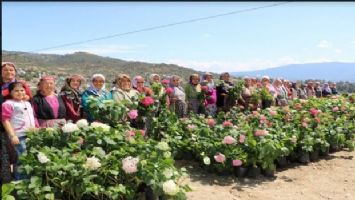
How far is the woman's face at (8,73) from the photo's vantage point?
442 cm

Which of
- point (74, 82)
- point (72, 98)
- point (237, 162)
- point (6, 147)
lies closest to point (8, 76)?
point (6, 147)

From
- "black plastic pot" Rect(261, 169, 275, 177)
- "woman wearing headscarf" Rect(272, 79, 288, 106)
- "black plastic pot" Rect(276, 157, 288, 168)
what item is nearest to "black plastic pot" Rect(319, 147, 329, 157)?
"black plastic pot" Rect(276, 157, 288, 168)

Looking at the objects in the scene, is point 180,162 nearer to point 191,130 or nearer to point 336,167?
point 191,130

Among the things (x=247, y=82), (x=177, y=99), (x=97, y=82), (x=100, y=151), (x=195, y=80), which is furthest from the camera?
(x=247, y=82)

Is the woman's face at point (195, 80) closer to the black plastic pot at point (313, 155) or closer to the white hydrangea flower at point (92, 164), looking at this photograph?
the black plastic pot at point (313, 155)

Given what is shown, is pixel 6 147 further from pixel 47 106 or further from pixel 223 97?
pixel 223 97

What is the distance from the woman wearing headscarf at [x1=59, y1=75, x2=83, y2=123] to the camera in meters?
5.04

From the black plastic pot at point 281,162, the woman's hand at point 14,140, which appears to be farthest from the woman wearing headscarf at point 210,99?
the woman's hand at point 14,140

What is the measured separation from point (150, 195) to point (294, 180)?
239cm

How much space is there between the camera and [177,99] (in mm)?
7566

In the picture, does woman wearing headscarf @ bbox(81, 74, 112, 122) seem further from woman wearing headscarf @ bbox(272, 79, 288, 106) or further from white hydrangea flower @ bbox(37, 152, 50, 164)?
woman wearing headscarf @ bbox(272, 79, 288, 106)

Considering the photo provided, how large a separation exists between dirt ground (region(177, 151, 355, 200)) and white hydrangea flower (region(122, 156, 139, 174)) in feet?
3.75

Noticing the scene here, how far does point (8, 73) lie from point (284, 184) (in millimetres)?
3382

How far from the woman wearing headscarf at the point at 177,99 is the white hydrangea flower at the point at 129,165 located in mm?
3838
